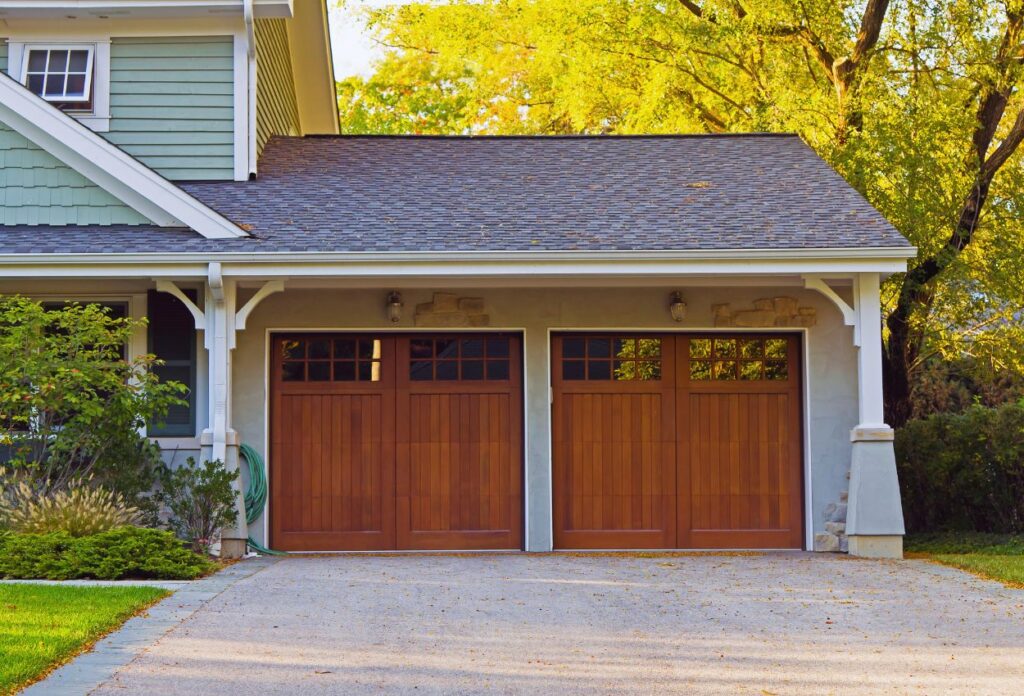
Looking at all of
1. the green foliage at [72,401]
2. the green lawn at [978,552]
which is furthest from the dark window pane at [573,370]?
the green foliage at [72,401]

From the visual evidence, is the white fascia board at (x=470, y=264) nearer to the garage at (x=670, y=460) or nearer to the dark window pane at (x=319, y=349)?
the dark window pane at (x=319, y=349)

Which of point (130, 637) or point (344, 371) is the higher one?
point (344, 371)

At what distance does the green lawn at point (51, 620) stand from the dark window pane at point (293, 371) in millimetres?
3973

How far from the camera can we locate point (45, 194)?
11836 mm

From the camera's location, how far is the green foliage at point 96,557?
30.0 ft

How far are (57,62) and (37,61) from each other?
21cm

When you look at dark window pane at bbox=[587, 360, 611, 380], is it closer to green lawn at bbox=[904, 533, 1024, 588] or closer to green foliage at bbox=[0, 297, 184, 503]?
green lawn at bbox=[904, 533, 1024, 588]

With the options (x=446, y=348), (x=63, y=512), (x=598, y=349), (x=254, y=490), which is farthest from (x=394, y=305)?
(x=63, y=512)

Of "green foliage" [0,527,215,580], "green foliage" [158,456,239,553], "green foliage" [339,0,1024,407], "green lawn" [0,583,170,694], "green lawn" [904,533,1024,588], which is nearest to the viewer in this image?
"green lawn" [0,583,170,694]

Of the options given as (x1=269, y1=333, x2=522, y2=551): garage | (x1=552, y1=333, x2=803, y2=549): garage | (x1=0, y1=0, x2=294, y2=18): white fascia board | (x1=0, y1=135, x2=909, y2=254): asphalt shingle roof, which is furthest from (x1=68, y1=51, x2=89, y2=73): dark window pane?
(x1=552, y1=333, x2=803, y2=549): garage

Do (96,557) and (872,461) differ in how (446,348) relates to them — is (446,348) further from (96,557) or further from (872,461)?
(96,557)

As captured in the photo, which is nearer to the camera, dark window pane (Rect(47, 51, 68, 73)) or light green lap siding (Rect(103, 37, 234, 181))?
light green lap siding (Rect(103, 37, 234, 181))

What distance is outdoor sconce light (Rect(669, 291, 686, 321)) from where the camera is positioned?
39.6 ft

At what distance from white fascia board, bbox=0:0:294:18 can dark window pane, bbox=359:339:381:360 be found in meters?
3.71
